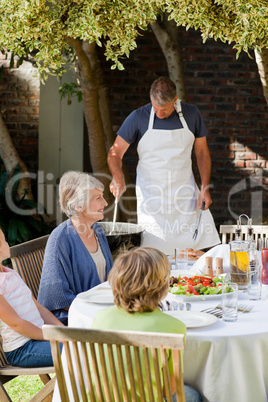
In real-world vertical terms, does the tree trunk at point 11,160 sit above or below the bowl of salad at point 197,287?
above

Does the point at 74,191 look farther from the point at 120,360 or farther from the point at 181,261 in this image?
the point at 120,360

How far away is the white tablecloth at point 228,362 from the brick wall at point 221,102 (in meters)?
4.81

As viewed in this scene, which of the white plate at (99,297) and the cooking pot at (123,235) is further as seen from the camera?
the cooking pot at (123,235)

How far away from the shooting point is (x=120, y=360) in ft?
5.78

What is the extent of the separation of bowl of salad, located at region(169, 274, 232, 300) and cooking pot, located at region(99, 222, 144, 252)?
1.34 meters

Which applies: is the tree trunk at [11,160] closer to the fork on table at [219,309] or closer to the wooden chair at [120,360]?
the fork on table at [219,309]

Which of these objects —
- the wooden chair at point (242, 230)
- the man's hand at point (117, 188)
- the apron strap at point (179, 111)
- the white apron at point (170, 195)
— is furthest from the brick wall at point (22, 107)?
the wooden chair at point (242, 230)

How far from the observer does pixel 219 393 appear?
2.08 meters

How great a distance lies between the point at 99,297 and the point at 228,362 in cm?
67

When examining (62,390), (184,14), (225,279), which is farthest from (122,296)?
(184,14)

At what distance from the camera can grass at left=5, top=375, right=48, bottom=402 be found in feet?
10.7

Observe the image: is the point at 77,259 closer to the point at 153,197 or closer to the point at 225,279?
the point at 225,279

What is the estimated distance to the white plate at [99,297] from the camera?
8.00 feet

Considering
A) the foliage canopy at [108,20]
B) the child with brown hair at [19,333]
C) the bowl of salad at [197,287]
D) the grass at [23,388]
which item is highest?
the foliage canopy at [108,20]
